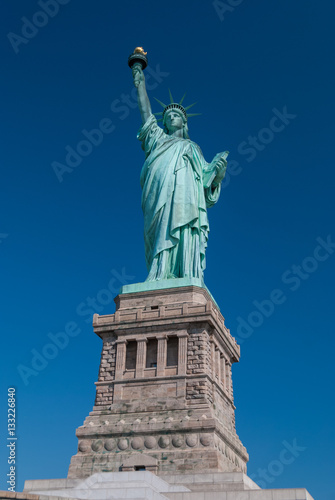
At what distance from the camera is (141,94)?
35.1 m

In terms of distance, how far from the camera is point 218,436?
81.4 ft

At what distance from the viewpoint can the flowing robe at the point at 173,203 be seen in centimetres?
3067

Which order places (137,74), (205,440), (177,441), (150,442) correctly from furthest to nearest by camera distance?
(137,74)
(150,442)
(177,441)
(205,440)

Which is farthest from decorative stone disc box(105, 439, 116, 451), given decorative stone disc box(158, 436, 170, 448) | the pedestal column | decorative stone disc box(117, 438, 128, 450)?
the pedestal column

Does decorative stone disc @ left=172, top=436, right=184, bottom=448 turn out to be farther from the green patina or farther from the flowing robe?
the flowing robe

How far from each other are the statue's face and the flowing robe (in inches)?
44.0

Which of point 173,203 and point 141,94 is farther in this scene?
point 141,94

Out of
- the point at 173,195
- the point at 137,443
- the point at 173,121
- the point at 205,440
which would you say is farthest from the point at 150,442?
the point at 173,121

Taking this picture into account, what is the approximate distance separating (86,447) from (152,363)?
4.42 m

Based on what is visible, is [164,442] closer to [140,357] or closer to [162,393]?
[162,393]

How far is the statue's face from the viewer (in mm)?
35531

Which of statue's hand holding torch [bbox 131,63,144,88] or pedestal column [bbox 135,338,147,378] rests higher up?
statue's hand holding torch [bbox 131,63,144,88]

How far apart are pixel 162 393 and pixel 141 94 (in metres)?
17.2

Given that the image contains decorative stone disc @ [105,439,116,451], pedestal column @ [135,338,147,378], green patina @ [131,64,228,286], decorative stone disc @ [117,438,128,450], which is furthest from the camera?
green patina @ [131,64,228,286]
